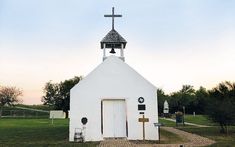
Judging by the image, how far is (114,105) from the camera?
778 inches

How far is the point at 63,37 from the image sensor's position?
23.2 m

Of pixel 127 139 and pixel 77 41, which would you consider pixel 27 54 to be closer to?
pixel 77 41

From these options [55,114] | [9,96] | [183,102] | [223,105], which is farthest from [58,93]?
[223,105]

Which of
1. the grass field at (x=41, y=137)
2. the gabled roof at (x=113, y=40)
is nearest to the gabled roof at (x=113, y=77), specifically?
the gabled roof at (x=113, y=40)

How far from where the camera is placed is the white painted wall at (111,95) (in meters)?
19.2

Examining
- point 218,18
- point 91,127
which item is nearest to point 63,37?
point 91,127

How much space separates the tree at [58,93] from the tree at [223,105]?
53181mm

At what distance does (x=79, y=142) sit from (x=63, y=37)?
866 centimetres

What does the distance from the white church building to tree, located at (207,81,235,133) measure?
6011 mm

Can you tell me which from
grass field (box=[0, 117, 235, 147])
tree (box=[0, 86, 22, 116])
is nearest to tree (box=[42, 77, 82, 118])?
tree (box=[0, 86, 22, 116])

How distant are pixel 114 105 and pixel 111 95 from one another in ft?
2.36

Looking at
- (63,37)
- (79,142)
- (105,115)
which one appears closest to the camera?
(79,142)

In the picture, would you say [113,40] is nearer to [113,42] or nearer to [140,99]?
[113,42]

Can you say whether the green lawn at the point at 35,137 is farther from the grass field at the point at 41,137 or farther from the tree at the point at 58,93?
the tree at the point at 58,93
